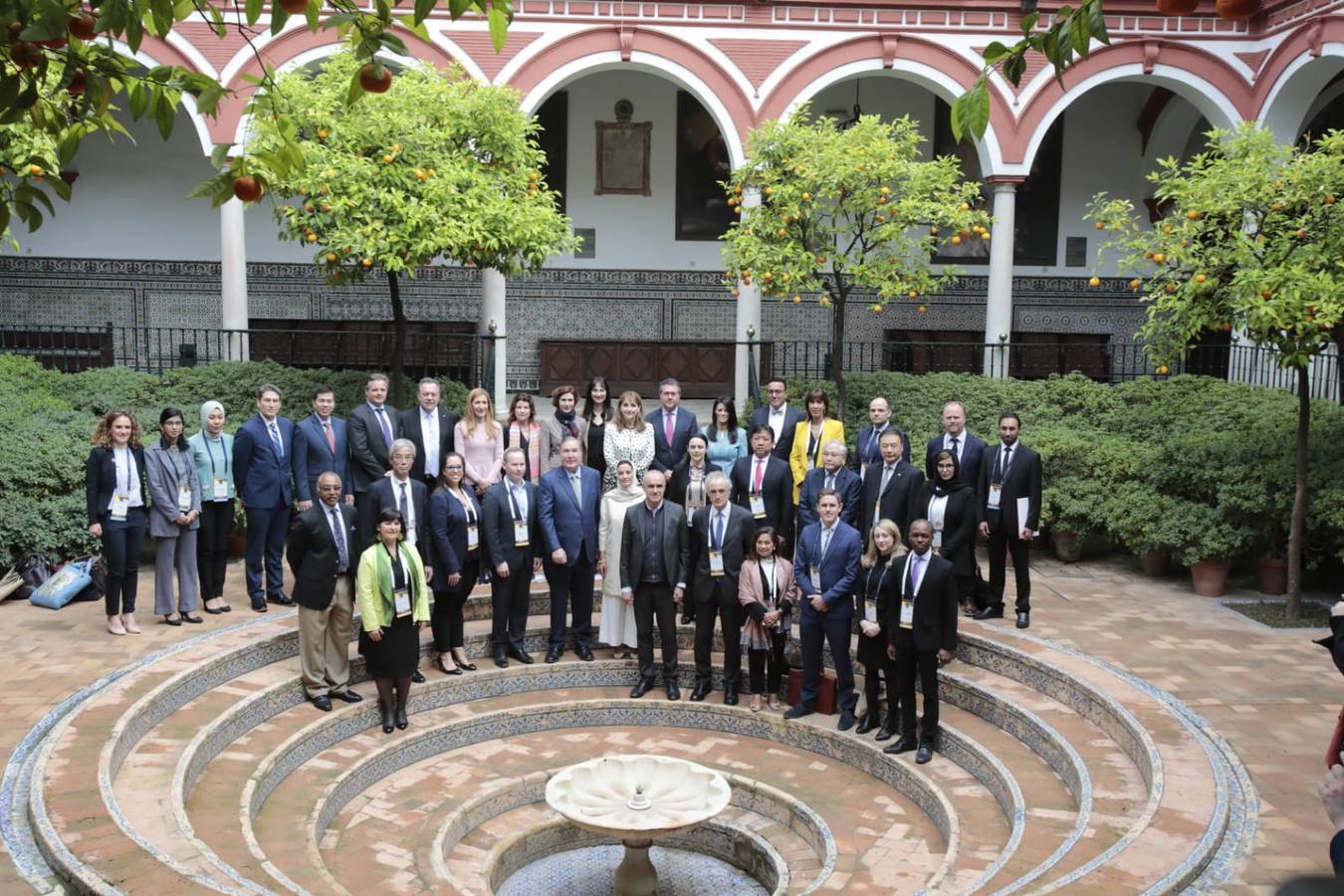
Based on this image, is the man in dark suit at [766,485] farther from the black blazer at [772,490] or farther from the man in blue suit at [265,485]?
the man in blue suit at [265,485]

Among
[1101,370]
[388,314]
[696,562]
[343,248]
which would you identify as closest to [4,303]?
[388,314]

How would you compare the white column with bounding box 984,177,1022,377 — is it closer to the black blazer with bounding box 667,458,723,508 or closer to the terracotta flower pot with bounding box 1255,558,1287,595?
the terracotta flower pot with bounding box 1255,558,1287,595

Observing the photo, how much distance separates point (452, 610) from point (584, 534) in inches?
43.3

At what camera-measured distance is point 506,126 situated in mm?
12117

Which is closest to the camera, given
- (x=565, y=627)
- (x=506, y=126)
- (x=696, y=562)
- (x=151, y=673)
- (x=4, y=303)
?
(x=151, y=673)

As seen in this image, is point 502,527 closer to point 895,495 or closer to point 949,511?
point 895,495

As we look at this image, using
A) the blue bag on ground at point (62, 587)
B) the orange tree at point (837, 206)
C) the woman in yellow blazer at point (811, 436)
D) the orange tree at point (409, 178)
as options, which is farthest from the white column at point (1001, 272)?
the blue bag on ground at point (62, 587)

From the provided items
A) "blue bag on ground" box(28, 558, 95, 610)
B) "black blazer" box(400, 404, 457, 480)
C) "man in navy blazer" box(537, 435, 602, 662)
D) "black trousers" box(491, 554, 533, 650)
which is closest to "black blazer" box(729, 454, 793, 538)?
"man in navy blazer" box(537, 435, 602, 662)

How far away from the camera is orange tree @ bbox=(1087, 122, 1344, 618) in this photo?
8.73m

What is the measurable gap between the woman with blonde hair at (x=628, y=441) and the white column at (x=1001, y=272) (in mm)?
8138

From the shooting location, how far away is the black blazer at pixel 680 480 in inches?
376

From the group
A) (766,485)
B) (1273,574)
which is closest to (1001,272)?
(1273,574)

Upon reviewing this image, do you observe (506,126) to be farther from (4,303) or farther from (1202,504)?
(4,303)

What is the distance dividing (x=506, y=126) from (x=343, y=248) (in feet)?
6.86
